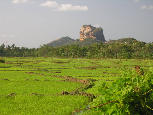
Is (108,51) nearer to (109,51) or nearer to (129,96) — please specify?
(109,51)

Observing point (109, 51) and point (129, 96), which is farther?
point (109, 51)

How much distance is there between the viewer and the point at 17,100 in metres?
14.6

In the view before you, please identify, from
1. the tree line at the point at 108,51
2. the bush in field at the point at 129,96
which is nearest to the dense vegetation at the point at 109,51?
the tree line at the point at 108,51

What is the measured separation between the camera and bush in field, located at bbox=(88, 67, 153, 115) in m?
4.18

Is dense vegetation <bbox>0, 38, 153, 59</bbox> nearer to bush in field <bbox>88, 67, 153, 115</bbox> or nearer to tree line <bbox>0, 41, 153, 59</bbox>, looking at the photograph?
tree line <bbox>0, 41, 153, 59</bbox>

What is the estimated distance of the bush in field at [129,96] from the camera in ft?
13.7

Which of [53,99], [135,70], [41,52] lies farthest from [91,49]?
[135,70]

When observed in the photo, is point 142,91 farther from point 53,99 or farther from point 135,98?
point 53,99

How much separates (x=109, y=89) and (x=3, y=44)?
132 m

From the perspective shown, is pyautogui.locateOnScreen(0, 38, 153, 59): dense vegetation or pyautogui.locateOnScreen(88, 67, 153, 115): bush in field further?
pyautogui.locateOnScreen(0, 38, 153, 59): dense vegetation

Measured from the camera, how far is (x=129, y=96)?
425 cm

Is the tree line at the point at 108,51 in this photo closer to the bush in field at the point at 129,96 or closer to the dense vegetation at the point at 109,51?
the dense vegetation at the point at 109,51

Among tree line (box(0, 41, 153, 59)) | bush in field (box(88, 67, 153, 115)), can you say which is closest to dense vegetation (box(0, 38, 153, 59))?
tree line (box(0, 41, 153, 59))

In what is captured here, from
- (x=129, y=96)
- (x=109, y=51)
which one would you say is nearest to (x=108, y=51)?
(x=109, y=51)
